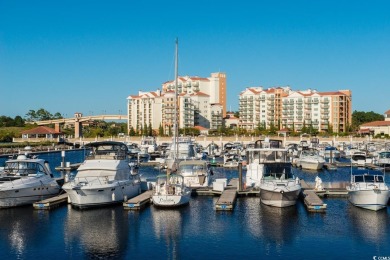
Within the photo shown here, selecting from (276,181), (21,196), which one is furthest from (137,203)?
(276,181)

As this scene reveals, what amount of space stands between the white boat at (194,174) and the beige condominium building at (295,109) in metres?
113

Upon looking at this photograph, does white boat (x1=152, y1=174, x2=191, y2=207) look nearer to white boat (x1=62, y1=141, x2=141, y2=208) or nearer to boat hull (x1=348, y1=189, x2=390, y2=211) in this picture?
white boat (x1=62, y1=141, x2=141, y2=208)

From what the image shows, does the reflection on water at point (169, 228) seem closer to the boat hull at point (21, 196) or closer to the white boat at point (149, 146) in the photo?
the boat hull at point (21, 196)

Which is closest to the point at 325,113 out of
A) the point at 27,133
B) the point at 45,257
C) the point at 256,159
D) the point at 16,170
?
the point at 27,133

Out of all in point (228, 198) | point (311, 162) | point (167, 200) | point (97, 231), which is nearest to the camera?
point (97, 231)

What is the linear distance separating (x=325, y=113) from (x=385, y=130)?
20.9 metres

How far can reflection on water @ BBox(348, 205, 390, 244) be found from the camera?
29.4m

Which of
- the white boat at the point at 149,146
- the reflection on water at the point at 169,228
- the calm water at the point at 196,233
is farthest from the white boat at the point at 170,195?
the white boat at the point at 149,146

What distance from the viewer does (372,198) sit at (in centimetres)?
3534

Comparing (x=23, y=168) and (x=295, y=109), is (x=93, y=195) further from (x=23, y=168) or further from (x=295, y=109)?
(x=295, y=109)

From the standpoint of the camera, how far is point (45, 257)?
84.8 ft

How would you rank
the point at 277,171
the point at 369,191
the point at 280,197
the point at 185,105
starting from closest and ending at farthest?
1. the point at 369,191
2. the point at 280,197
3. the point at 277,171
4. the point at 185,105

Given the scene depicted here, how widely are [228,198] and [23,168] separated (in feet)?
55.5

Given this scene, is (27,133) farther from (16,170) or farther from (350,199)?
(350,199)
